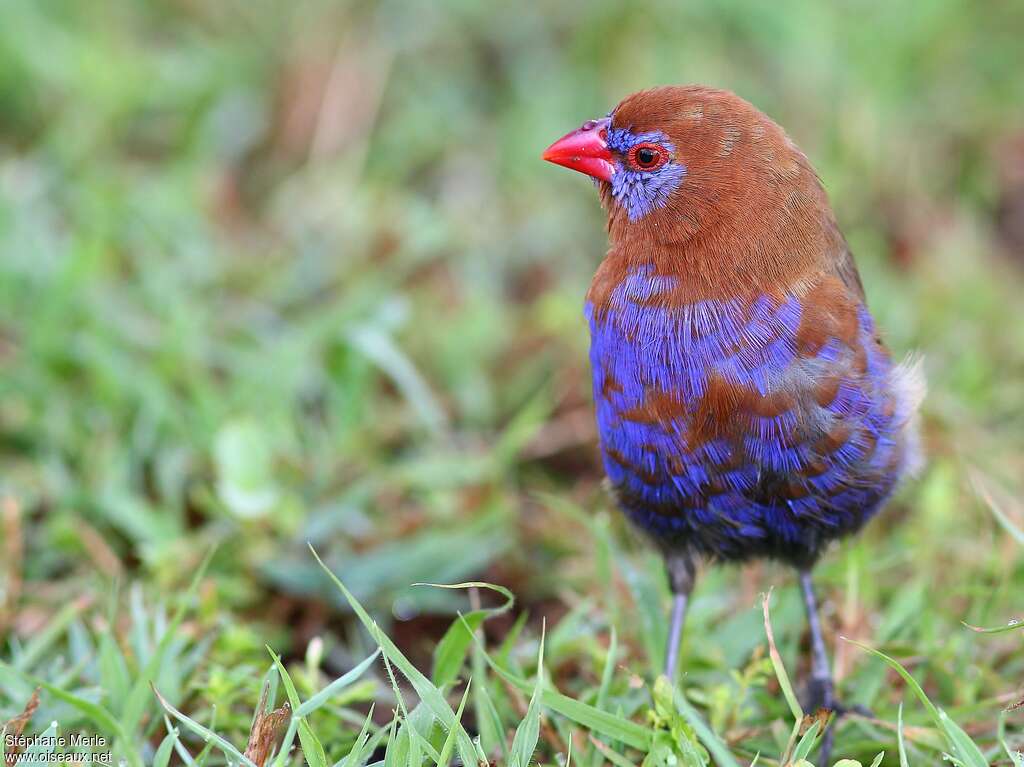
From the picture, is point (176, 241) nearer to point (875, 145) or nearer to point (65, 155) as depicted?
point (65, 155)

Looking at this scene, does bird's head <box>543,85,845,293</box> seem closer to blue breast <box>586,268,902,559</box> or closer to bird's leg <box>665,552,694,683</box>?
blue breast <box>586,268,902,559</box>

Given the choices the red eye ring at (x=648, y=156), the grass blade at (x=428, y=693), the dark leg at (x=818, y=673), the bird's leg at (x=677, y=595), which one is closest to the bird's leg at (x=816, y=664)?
the dark leg at (x=818, y=673)

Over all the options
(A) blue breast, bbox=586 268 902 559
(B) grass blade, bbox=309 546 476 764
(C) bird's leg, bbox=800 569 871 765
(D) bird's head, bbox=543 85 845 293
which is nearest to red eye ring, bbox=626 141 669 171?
(D) bird's head, bbox=543 85 845 293

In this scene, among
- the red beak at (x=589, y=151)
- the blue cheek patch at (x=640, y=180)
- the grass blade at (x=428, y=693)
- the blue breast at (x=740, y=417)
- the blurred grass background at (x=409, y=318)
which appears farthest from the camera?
the blurred grass background at (x=409, y=318)

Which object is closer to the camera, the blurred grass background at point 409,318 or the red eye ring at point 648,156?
the red eye ring at point 648,156

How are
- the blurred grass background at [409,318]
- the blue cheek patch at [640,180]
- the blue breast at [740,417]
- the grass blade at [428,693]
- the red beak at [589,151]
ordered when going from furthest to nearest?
the blurred grass background at [409,318]
the red beak at [589,151]
the blue cheek patch at [640,180]
the blue breast at [740,417]
the grass blade at [428,693]

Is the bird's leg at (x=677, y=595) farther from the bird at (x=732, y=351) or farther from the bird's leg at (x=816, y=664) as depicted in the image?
the bird's leg at (x=816, y=664)

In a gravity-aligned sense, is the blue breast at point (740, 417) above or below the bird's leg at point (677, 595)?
above

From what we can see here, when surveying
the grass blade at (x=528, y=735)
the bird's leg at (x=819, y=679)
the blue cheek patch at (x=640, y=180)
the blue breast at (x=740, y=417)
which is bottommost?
the grass blade at (x=528, y=735)

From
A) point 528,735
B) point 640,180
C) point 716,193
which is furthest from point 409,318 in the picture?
point 528,735
